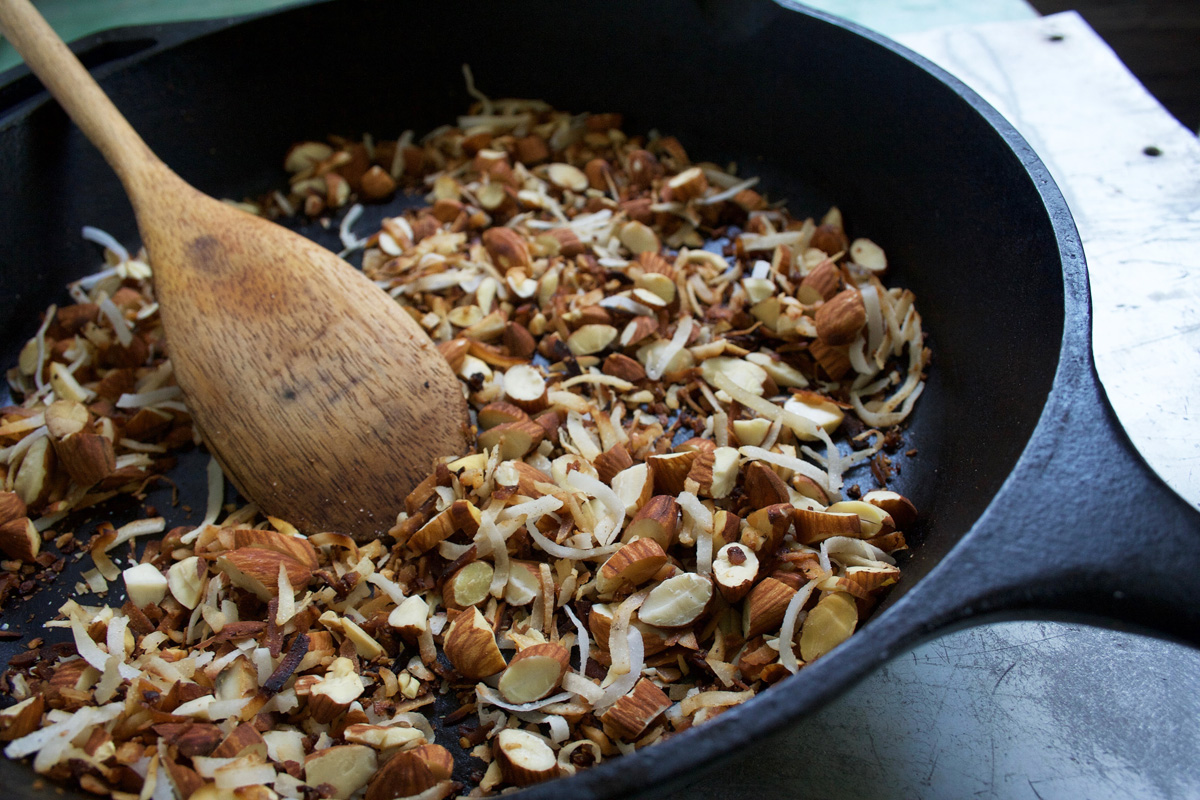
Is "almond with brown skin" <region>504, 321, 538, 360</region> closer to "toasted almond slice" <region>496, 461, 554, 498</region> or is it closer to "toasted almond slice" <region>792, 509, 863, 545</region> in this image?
"toasted almond slice" <region>496, 461, 554, 498</region>

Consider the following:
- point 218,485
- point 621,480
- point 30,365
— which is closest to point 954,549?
point 621,480

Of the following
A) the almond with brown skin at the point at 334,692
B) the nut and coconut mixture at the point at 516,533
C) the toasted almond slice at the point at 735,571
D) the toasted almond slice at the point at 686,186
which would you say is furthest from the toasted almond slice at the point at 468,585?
the toasted almond slice at the point at 686,186

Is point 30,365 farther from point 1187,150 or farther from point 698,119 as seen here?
point 1187,150

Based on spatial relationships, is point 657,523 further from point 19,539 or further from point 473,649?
point 19,539

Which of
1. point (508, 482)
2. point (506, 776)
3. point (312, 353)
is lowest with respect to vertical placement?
point (506, 776)

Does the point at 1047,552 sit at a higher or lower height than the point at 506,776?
higher

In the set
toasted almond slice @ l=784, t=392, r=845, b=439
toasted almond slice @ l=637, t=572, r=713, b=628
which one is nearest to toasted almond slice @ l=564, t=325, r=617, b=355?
toasted almond slice @ l=784, t=392, r=845, b=439

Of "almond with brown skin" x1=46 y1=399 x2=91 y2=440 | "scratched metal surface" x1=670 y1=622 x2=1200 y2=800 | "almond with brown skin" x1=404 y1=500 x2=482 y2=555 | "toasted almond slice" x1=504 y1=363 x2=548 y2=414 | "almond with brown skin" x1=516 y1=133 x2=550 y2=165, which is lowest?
"scratched metal surface" x1=670 y1=622 x2=1200 y2=800
